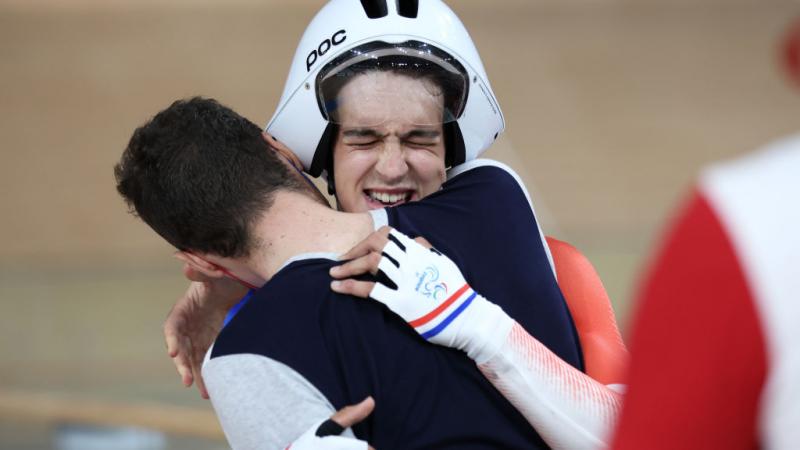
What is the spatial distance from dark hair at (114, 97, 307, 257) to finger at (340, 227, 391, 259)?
21 cm

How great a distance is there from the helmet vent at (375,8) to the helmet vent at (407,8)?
3 centimetres

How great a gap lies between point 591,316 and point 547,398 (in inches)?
20.0

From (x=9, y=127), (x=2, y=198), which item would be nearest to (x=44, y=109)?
(x=9, y=127)

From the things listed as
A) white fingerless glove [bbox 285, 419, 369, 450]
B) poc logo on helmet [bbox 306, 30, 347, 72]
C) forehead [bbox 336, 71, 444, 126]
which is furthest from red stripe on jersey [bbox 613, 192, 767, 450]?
poc logo on helmet [bbox 306, 30, 347, 72]

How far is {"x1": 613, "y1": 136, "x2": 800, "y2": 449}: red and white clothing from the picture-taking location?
852mm

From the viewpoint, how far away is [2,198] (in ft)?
25.9

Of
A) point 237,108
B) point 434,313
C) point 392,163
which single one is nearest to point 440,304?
point 434,313

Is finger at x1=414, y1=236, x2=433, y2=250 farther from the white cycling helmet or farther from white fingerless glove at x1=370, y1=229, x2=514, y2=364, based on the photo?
the white cycling helmet

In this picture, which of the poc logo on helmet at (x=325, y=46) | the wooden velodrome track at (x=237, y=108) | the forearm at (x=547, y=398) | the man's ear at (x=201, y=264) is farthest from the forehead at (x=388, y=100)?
the wooden velodrome track at (x=237, y=108)

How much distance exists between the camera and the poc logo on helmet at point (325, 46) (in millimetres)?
2489

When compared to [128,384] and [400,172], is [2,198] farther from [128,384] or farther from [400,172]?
[400,172]

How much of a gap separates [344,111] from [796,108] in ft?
24.9

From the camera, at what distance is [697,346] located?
0.88 metres

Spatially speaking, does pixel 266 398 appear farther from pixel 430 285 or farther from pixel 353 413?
pixel 430 285
